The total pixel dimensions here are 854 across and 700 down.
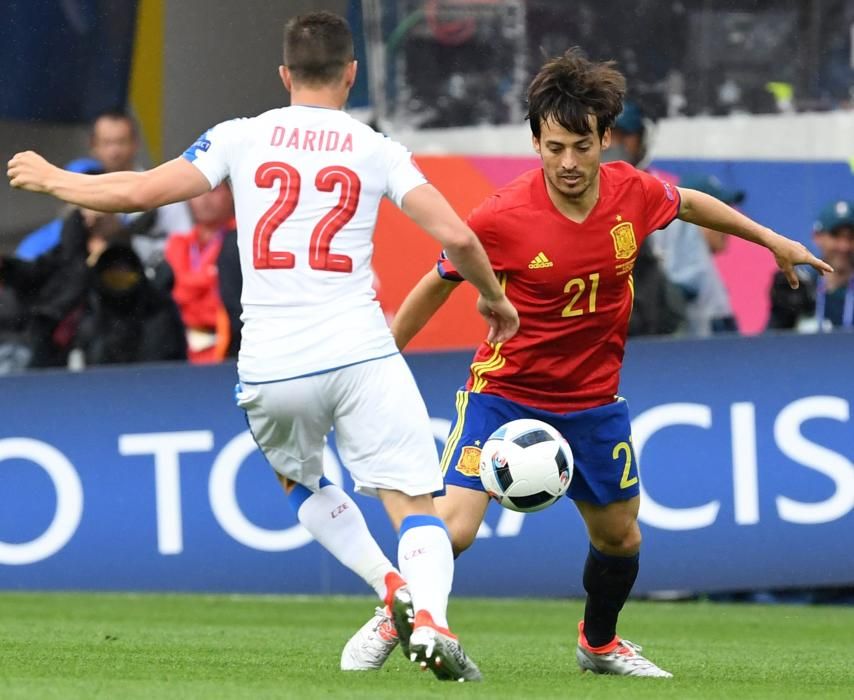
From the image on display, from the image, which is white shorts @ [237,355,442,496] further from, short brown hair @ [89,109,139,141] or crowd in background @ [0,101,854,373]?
short brown hair @ [89,109,139,141]

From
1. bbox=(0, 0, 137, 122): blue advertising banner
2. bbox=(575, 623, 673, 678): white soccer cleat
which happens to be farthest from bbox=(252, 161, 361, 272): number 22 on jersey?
bbox=(0, 0, 137, 122): blue advertising banner

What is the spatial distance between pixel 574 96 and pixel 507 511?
176 inches

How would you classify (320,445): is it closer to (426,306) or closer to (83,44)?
(426,306)

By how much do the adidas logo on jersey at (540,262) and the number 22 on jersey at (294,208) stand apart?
987 millimetres

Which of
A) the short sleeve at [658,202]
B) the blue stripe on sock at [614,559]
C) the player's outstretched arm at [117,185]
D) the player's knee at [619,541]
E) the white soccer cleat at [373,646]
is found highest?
the player's outstretched arm at [117,185]

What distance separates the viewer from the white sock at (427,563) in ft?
19.1

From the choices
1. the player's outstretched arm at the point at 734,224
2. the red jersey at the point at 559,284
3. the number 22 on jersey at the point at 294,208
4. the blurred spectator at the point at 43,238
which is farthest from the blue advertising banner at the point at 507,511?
the number 22 on jersey at the point at 294,208

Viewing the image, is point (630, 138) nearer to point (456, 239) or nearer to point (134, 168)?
point (134, 168)

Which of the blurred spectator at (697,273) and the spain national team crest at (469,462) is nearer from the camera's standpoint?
the spain national team crest at (469,462)

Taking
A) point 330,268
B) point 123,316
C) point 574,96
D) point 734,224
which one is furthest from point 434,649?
point 123,316

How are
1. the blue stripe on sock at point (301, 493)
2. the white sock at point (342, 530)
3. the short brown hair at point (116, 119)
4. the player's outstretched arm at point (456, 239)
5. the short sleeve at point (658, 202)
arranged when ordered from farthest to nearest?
the short brown hair at point (116, 119) → the short sleeve at point (658, 202) → the blue stripe on sock at point (301, 493) → the white sock at point (342, 530) → the player's outstretched arm at point (456, 239)

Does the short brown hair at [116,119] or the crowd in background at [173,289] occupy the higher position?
the short brown hair at [116,119]

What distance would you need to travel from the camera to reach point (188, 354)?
1135 cm

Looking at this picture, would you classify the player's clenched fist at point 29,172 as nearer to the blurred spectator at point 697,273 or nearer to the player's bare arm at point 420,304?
the player's bare arm at point 420,304
